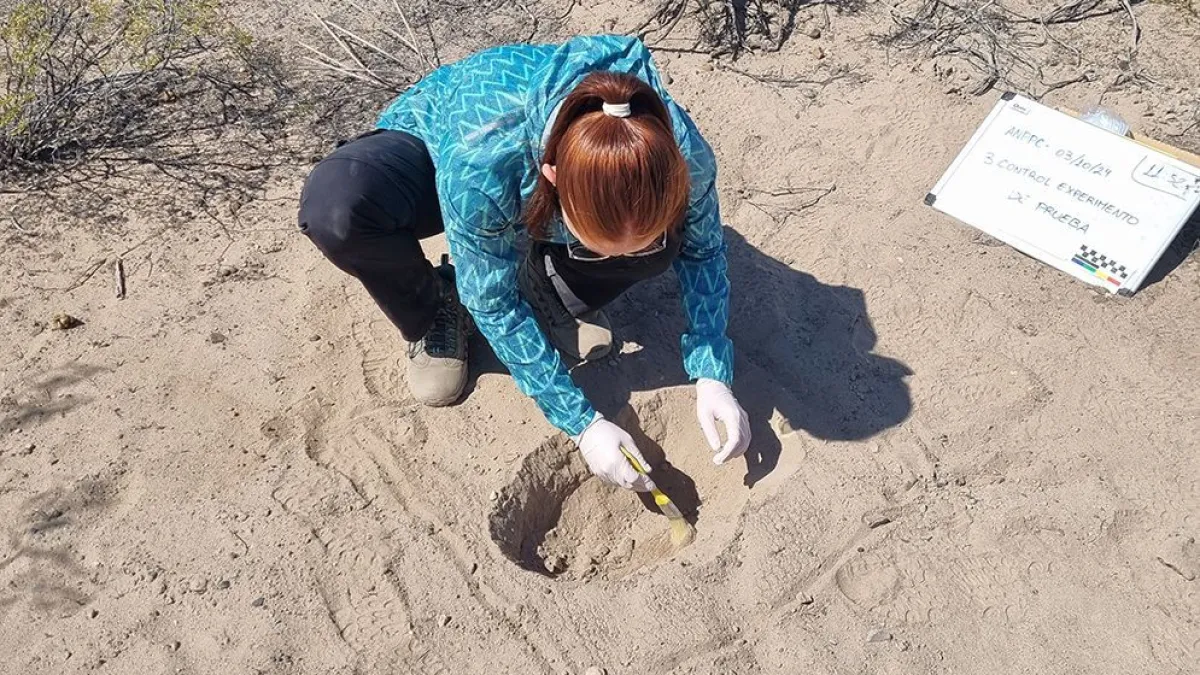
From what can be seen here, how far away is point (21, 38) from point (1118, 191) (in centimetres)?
347

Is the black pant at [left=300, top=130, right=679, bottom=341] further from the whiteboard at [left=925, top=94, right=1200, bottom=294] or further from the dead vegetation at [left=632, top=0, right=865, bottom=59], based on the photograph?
the dead vegetation at [left=632, top=0, right=865, bottom=59]

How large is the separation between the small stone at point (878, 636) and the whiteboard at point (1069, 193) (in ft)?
4.60

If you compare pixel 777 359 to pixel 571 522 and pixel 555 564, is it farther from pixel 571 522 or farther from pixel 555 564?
pixel 555 564

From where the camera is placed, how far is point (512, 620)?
2.21 m

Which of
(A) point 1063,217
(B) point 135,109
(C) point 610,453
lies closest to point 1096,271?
(A) point 1063,217

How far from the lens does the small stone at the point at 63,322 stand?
281cm

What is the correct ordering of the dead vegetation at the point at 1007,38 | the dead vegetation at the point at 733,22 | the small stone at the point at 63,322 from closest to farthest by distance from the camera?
1. the small stone at the point at 63,322
2. the dead vegetation at the point at 1007,38
3. the dead vegetation at the point at 733,22

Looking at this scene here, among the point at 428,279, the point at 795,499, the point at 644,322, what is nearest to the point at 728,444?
the point at 795,499

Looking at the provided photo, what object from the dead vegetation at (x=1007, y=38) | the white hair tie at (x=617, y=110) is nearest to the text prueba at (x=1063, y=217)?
the dead vegetation at (x=1007, y=38)

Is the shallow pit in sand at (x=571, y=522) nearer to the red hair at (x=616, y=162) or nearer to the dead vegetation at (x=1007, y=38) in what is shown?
the red hair at (x=616, y=162)

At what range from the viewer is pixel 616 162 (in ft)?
5.53

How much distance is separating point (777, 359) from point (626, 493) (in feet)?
1.91

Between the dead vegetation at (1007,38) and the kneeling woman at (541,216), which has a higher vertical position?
the kneeling woman at (541,216)

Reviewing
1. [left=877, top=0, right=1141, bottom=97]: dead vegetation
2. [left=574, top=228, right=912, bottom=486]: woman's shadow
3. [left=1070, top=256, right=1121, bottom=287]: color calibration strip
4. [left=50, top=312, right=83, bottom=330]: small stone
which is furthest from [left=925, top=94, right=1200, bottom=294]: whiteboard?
[left=50, top=312, right=83, bottom=330]: small stone
